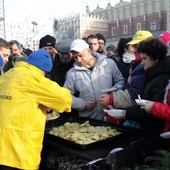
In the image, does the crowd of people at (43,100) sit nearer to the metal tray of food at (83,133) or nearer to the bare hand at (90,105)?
the metal tray of food at (83,133)

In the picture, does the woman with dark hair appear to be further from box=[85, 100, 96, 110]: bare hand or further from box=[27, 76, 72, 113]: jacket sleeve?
box=[85, 100, 96, 110]: bare hand

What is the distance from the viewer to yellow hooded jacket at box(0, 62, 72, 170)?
2309mm

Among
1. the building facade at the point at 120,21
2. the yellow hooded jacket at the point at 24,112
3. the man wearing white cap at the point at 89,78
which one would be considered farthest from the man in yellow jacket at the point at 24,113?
the building facade at the point at 120,21

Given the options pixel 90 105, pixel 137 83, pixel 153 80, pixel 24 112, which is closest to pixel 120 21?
pixel 90 105

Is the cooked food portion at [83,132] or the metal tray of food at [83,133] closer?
the metal tray of food at [83,133]

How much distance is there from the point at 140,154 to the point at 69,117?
3.47 feet

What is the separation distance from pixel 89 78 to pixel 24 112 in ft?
3.37

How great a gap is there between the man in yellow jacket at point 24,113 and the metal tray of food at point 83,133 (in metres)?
0.18

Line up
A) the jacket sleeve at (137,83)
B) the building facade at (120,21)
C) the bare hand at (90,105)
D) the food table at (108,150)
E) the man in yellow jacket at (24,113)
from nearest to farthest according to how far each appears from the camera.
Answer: the food table at (108,150)
the man in yellow jacket at (24,113)
the jacket sleeve at (137,83)
the bare hand at (90,105)
the building facade at (120,21)

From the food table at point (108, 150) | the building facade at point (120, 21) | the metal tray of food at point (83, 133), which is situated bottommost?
the food table at point (108, 150)

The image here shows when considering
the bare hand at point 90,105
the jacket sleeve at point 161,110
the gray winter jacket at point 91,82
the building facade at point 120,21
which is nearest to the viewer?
the jacket sleeve at point 161,110

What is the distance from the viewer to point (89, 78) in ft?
10.5

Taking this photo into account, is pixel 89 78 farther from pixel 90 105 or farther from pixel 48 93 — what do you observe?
pixel 48 93

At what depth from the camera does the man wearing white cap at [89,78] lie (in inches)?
124
